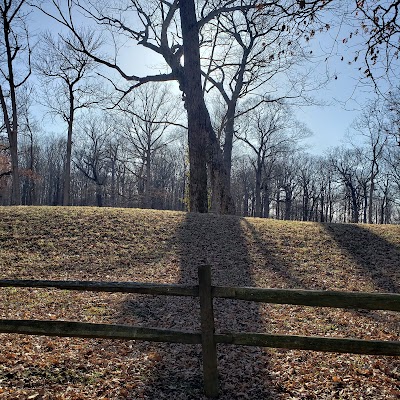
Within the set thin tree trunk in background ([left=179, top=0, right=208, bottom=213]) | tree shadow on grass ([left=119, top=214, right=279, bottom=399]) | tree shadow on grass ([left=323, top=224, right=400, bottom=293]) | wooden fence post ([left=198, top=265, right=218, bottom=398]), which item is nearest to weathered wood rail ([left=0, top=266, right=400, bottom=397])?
wooden fence post ([left=198, top=265, right=218, bottom=398])

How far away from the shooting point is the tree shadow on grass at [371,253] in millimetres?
9000

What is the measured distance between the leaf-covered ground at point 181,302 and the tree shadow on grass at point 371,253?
0.12 ft

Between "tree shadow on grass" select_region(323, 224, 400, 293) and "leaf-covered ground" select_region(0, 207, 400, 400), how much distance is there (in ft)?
0.12

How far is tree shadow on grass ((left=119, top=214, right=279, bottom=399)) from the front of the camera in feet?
14.5

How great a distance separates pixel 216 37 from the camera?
21.5 m

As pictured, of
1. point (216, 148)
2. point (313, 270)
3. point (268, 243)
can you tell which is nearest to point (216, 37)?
point (216, 148)

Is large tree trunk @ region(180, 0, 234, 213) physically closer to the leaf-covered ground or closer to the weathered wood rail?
the leaf-covered ground

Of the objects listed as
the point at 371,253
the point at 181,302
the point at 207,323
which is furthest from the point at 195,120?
the point at 207,323

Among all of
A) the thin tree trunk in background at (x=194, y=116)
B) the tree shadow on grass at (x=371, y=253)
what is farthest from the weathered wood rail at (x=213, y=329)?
the thin tree trunk in background at (x=194, y=116)

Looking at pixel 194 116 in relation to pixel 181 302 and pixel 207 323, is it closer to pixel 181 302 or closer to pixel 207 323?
pixel 181 302

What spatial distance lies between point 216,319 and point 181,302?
1.05m

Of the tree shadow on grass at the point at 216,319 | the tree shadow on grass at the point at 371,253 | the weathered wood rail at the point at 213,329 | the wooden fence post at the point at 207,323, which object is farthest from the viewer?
the tree shadow on grass at the point at 371,253

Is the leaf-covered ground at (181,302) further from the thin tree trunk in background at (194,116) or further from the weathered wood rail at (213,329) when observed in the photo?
the thin tree trunk in background at (194,116)

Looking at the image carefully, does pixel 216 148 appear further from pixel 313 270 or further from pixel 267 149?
pixel 267 149
